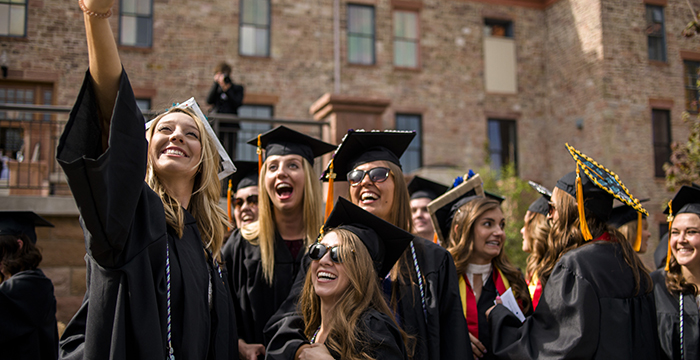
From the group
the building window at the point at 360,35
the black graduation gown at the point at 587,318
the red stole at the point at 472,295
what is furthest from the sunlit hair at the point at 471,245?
the building window at the point at 360,35

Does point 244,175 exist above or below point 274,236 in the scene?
above

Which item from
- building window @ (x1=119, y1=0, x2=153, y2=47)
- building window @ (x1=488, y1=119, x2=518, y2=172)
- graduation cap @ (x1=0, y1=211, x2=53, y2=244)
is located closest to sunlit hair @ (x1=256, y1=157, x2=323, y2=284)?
graduation cap @ (x1=0, y1=211, x2=53, y2=244)

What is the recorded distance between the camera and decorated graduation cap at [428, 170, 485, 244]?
3928 mm

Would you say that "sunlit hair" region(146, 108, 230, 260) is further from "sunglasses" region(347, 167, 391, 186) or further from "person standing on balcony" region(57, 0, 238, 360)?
"sunglasses" region(347, 167, 391, 186)

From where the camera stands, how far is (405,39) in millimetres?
15609

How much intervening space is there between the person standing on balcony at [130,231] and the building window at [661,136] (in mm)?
16748

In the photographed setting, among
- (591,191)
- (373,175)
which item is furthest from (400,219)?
(591,191)

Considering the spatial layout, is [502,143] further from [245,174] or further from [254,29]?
[245,174]

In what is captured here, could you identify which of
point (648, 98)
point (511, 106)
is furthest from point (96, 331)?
point (648, 98)

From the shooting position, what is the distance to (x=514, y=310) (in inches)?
134

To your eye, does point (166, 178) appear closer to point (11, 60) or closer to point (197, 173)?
point (197, 173)

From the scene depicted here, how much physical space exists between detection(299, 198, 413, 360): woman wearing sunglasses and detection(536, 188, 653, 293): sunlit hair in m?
1.19

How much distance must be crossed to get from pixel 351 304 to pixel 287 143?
5.61 ft

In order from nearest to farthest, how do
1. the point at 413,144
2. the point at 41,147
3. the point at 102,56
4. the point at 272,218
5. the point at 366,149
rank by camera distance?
the point at 102,56 → the point at 366,149 → the point at 272,218 → the point at 41,147 → the point at 413,144
